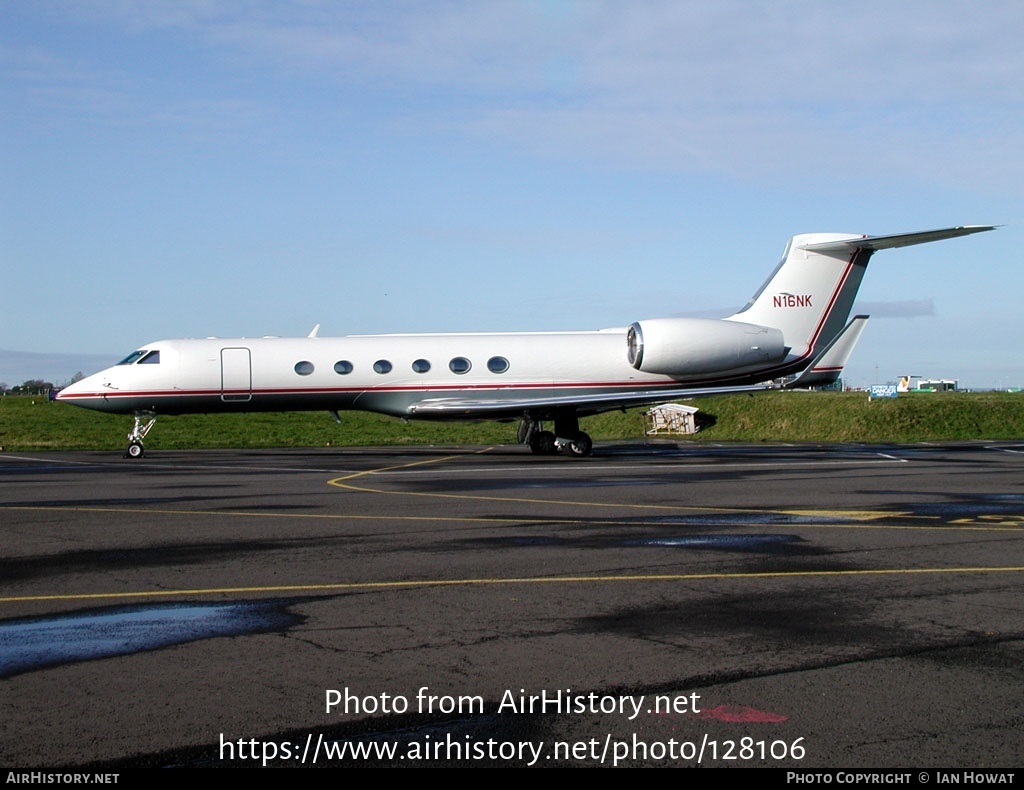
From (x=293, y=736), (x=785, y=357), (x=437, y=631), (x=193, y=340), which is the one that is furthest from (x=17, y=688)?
(x=785, y=357)

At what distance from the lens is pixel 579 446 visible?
1093 inches

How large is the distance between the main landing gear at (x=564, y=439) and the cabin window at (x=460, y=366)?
2037 mm

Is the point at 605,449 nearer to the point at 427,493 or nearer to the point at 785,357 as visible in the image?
the point at 785,357

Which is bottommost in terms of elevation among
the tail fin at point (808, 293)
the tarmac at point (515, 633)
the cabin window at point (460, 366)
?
the tarmac at point (515, 633)

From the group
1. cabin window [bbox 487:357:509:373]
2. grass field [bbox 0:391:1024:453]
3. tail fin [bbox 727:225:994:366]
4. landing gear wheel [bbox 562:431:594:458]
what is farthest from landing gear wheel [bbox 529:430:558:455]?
grass field [bbox 0:391:1024:453]

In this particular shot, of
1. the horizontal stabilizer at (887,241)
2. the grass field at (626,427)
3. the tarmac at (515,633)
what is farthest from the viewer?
the grass field at (626,427)

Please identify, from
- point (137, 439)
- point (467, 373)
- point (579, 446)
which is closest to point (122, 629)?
point (467, 373)

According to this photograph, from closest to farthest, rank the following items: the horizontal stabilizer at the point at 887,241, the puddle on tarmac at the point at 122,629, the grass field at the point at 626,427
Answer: the puddle on tarmac at the point at 122,629 → the horizontal stabilizer at the point at 887,241 → the grass field at the point at 626,427

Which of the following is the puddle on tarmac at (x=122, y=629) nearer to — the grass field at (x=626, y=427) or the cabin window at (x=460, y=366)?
the cabin window at (x=460, y=366)

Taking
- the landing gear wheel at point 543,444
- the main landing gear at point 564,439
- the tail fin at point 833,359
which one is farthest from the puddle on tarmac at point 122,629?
the tail fin at point 833,359

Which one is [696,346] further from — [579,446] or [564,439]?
[564,439]

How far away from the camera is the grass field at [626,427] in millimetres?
41406

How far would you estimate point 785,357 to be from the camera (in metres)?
29.1

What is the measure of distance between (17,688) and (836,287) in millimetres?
26747
